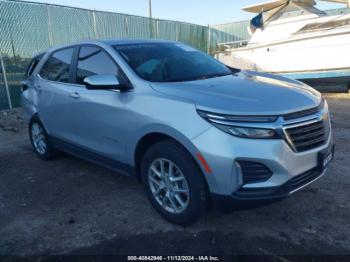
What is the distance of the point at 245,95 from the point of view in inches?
125

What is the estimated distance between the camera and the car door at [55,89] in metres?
4.68

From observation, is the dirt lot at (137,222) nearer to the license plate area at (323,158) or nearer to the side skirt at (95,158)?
the side skirt at (95,158)

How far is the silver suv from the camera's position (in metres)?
2.85

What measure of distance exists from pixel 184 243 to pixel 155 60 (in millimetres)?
1999

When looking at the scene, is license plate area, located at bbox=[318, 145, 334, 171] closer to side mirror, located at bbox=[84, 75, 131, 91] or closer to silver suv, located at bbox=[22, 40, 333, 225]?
silver suv, located at bbox=[22, 40, 333, 225]

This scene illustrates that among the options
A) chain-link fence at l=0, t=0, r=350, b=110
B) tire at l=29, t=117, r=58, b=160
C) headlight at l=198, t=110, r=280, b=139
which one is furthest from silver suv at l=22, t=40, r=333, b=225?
chain-link fence at l=0, t=0, r=350, b=110

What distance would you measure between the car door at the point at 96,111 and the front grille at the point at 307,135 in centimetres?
166

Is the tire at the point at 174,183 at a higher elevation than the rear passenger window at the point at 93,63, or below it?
below

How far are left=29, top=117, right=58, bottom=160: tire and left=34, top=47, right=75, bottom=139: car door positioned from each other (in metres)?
0.23

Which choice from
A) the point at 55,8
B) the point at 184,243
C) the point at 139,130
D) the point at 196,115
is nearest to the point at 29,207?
the point at 139,130

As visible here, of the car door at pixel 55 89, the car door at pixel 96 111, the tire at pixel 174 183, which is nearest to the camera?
the tire at pixel 174 183

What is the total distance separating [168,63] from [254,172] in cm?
178

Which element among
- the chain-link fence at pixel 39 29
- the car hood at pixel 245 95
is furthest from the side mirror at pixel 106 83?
the chain-link fence at pixel 39 29

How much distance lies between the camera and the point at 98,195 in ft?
14.1
